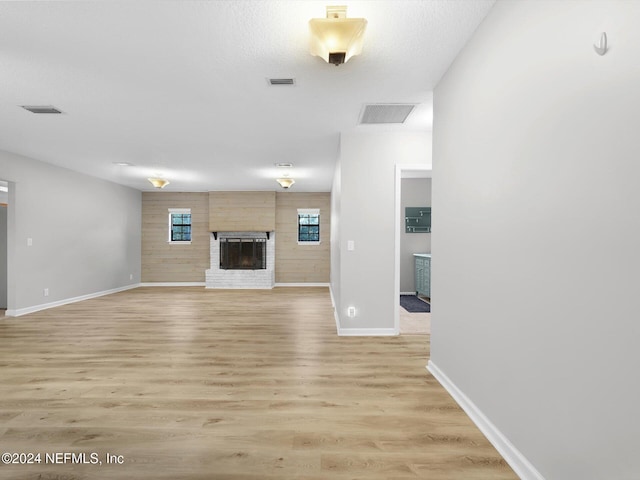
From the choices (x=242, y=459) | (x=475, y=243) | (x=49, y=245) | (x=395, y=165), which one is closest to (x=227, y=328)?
(x=242, y=459)

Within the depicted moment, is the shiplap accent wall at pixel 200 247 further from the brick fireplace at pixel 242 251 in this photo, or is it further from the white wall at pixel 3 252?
the white wall at pixel 3 252

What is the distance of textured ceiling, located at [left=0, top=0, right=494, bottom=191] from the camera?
1.98 meters

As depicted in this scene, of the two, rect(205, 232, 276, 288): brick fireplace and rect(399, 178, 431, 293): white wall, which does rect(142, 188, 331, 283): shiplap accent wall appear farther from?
rect(399, 178, 431, 293): white wall

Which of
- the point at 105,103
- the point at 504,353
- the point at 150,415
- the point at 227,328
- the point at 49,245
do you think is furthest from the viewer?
the point at 49,245

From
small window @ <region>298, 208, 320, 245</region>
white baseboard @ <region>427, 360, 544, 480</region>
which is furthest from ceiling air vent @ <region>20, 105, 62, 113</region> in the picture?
small window @ <region>298, 208, 320, 245</region>

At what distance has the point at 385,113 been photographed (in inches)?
137

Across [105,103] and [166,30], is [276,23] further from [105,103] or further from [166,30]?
[105,103]

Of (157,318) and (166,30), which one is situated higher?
(166,30)

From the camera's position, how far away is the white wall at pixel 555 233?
42.6 inches

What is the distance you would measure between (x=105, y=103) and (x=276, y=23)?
229 centimetres

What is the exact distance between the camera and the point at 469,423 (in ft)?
6.91

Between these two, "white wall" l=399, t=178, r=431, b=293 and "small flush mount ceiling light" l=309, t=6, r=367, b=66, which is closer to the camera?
"small flush mount ceiling light" l=309, t=6, r=367, b=66

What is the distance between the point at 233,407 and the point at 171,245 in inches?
304

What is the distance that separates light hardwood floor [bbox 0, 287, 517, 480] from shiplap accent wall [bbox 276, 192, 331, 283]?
15.1 feet
